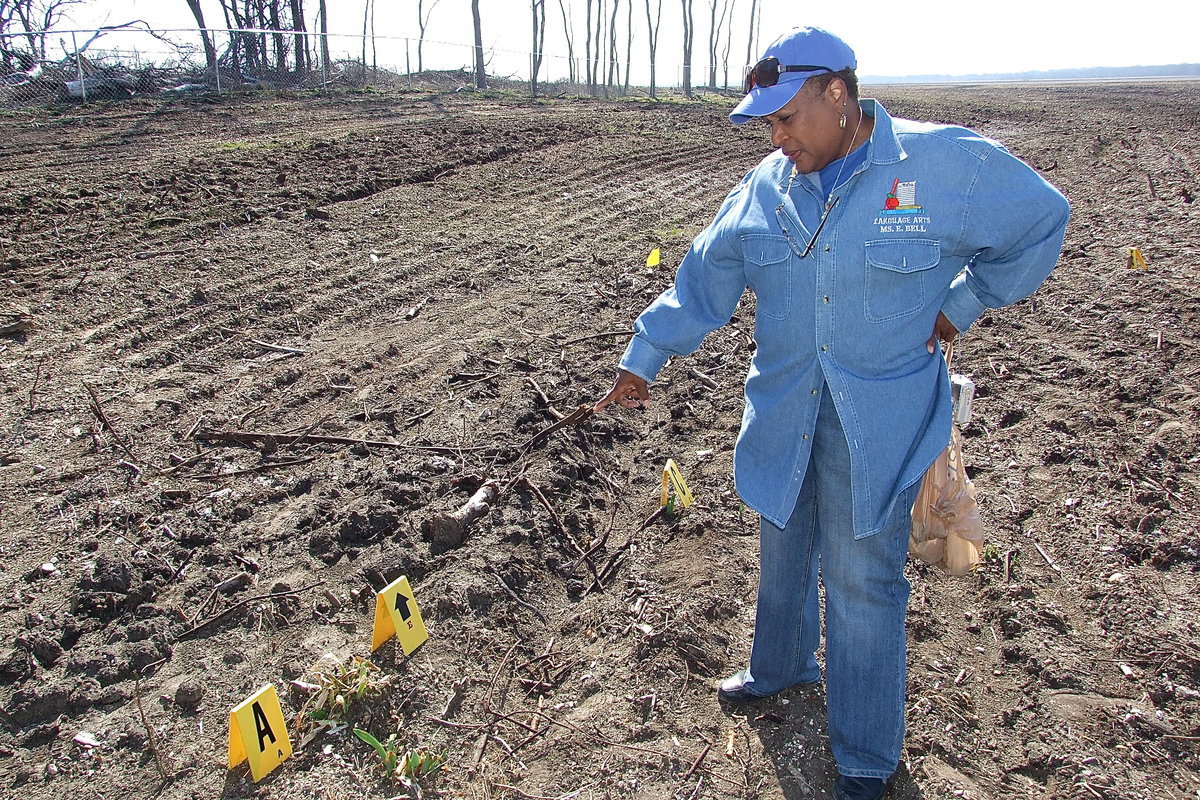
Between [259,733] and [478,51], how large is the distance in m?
28.9

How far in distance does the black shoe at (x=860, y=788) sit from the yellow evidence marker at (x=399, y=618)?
1.56 metres

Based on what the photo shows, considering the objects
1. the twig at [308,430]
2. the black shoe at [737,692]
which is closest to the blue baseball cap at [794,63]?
the black shoe at [737,692]

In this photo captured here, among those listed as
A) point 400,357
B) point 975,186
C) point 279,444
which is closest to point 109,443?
point 279,444

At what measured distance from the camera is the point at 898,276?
2.29 meters

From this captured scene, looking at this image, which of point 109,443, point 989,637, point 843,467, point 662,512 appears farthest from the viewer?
point 109,443

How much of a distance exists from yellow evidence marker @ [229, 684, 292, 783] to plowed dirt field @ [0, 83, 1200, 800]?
2.8 inches

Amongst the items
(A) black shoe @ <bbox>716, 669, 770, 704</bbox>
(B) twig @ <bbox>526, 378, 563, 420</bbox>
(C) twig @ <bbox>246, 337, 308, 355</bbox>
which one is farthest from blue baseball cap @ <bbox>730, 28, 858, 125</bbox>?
(C) twig @ <bbox>246, 337, 308, 355</bbox>

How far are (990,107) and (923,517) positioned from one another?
2841 cm

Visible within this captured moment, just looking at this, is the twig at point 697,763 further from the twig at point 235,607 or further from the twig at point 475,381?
Answer: the twig at point 475,381

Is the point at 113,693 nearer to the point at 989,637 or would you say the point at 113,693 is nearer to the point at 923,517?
the point at 923,517

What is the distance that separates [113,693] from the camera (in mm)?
2947

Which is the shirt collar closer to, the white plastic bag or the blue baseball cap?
the blue baseball cap

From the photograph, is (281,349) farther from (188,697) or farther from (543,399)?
(188,697)

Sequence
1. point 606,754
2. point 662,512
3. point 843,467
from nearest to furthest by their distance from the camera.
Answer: point 843,467 → point 606,754 → point 662,512
